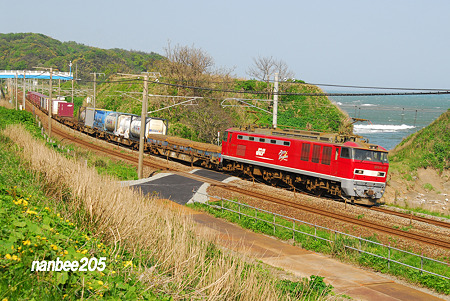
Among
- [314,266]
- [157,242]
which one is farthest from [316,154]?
[157,242]

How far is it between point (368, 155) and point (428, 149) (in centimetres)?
2254

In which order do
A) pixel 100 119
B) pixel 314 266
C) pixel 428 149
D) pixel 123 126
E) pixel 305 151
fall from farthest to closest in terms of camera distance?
pixel 100 119 < pixel 123 126 < pixel 428 149 < pixel 305 151 < pixel 314 266

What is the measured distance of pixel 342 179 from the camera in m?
25.4

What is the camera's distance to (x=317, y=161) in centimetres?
2691

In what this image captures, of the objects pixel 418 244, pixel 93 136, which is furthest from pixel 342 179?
pixel 93 136

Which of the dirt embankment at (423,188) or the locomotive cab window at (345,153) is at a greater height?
the locomotive cab window at (345,153)

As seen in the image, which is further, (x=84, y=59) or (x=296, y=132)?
(x=84, y=59)

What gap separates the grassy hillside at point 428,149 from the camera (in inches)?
1665

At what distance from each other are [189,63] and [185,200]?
46.3 meters

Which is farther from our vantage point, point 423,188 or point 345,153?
point 423,188

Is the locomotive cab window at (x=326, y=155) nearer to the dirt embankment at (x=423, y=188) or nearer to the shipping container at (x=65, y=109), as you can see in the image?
the dirt embankment at (x=423, y=188)

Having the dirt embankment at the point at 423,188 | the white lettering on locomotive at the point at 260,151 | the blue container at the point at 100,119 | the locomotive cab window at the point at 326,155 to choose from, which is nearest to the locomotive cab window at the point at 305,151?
the locomotive cab window at the point at 326,155

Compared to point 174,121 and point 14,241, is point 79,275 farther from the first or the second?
point 174,121

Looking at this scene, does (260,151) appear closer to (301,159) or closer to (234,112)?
(301,159)
